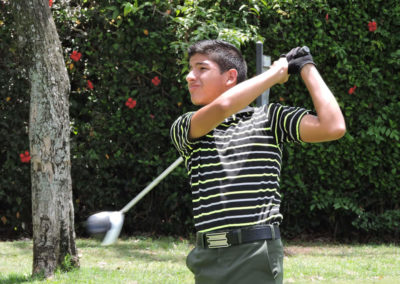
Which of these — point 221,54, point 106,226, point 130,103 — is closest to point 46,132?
point 130,103

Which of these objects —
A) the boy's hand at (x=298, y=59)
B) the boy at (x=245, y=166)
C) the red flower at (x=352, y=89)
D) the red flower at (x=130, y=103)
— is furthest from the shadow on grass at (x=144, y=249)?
the boy's hand at (x=298, y=59)

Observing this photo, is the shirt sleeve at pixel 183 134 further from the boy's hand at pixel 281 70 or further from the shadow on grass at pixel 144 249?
the shadow on grass at pixel 144 249

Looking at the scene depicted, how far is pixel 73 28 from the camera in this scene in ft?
22.5

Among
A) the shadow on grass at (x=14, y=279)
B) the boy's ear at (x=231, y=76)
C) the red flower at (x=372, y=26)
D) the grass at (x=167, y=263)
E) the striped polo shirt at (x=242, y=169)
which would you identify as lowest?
the grass at (x=167, y=263)

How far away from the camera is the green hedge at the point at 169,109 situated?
6633mm

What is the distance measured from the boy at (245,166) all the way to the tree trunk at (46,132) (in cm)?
275

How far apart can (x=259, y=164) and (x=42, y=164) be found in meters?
3.04

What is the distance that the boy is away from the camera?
6.46 ft

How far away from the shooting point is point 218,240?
2010 millimetres

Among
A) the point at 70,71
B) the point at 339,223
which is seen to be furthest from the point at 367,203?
the point at 70,71

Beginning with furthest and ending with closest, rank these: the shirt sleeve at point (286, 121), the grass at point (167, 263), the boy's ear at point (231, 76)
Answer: the grass at point (167, 263) < the boy's ear at point (231, 76) < the shirt sleeve at point (286, 121)

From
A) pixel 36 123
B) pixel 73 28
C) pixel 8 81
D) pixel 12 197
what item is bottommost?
pixel 12 197

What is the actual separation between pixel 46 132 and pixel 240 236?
309 centimetres

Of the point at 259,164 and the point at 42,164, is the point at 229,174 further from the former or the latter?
the point at 42,164
